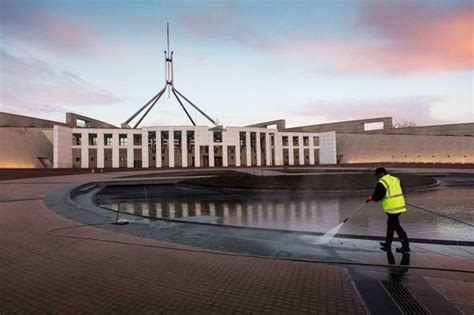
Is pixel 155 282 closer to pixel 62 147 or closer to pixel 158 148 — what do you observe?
pixel 158 148

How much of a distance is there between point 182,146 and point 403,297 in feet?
180

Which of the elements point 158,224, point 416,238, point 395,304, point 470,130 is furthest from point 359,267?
point 470,130

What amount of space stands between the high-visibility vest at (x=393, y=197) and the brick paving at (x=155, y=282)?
2049 mm

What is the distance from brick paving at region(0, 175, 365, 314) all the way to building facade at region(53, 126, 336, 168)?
5171cm

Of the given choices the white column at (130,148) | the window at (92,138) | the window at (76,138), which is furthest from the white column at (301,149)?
the window at (76,138)

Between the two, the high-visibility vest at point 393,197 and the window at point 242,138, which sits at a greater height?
the window at point 242,138

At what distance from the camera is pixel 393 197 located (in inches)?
243

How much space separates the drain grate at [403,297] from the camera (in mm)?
3664

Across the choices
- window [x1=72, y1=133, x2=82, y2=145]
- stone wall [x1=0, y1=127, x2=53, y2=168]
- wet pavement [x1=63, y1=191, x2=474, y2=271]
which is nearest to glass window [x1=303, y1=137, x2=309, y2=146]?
window [x1=72, y1=133, x2=82, y2=145]

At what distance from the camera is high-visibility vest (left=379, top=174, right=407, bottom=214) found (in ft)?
20.1

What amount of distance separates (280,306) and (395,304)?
151 cm

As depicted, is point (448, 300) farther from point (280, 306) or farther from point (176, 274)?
point (176, 274)

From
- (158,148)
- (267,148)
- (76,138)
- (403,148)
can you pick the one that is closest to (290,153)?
(267,148)

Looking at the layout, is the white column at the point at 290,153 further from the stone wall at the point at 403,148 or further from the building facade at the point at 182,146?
the stone wall at the point at 403,148
